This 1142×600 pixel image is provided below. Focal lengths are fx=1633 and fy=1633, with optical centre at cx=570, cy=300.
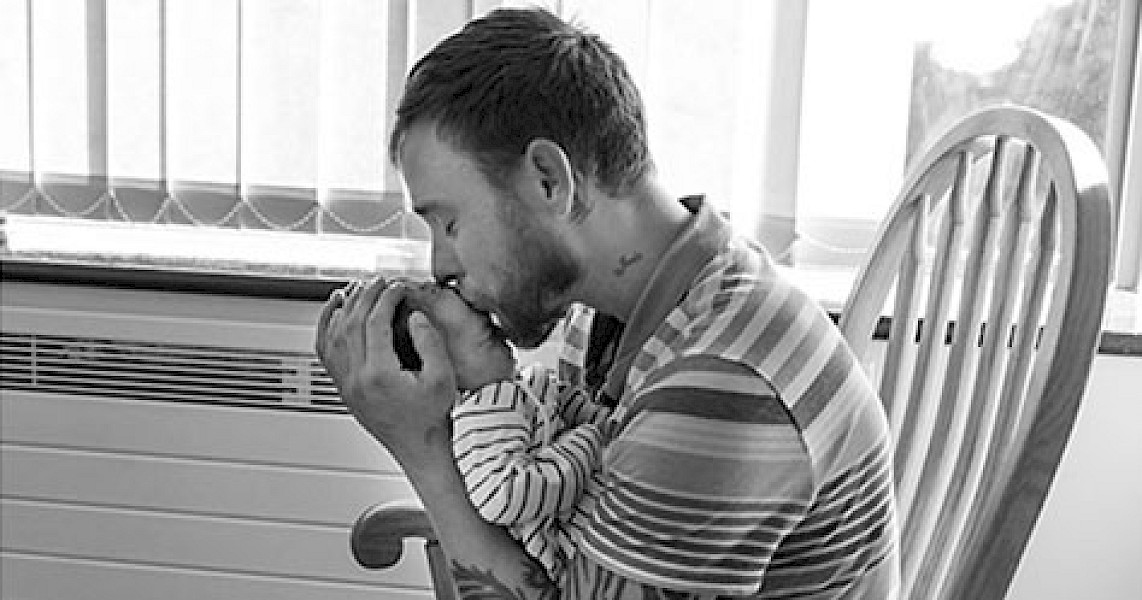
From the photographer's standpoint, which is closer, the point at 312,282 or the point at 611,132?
the point at 611,132

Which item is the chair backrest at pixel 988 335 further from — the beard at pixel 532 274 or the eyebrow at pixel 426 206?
the eyebrow at pixel 426 206

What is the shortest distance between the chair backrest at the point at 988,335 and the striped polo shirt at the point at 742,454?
9 centimetres

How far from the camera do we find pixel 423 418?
4.39ft

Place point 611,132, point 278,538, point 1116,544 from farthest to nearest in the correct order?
1. point 278,538
2. point 1116,544
3. point 611,132

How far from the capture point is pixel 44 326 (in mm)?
2211

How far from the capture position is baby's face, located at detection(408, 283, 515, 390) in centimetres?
135

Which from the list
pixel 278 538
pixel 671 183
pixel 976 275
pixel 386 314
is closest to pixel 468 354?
pixel 386 314

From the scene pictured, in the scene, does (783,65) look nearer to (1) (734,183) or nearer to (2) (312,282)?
(1) (734,183)

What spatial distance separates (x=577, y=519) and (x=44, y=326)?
46.4 inches

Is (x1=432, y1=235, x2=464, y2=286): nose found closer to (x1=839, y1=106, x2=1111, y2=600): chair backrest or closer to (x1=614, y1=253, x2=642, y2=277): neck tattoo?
(x1=614, y1=253, x2=642, y2=277): neck tattoo

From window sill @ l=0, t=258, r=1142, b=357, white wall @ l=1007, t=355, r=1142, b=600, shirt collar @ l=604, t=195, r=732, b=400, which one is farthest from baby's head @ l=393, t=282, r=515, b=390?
white wall @ l=1007, t=355, r=1142, b=600

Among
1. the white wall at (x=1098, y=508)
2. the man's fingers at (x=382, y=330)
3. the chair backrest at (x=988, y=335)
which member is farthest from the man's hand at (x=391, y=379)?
the white wall at (x=1098, y=508)

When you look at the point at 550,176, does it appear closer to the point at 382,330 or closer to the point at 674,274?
the point at 674,274

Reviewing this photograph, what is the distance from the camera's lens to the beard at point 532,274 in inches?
49.4
